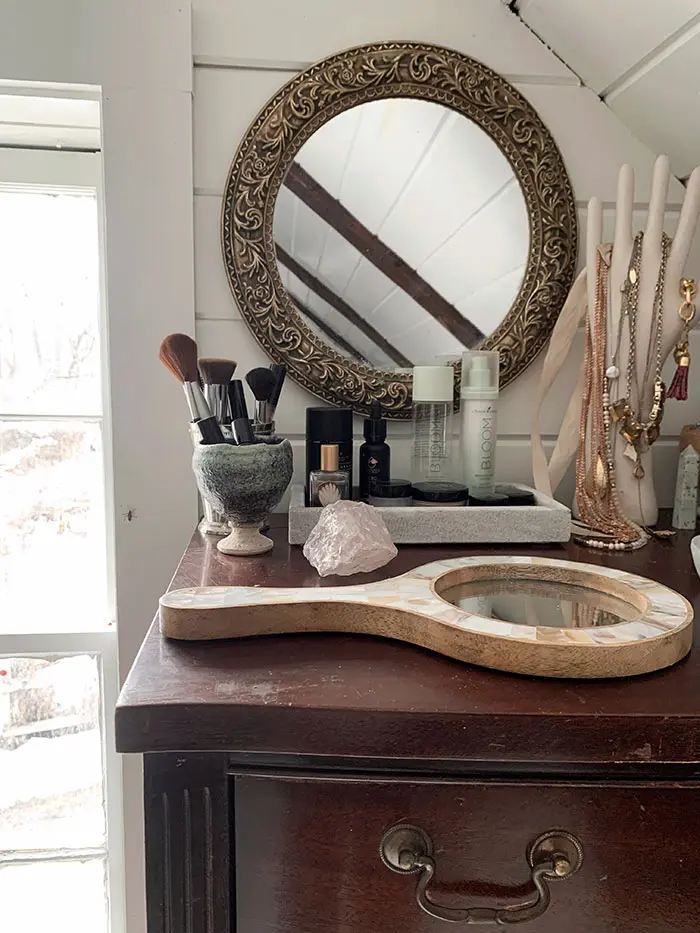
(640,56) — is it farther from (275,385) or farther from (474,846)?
(474,846)

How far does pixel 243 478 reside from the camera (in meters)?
0.62

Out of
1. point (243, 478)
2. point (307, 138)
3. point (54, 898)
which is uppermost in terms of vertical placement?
point (307, 138)

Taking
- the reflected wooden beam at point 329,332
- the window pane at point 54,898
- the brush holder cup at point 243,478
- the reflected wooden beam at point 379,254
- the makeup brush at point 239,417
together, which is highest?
the reflected wooden beam at point 379,254

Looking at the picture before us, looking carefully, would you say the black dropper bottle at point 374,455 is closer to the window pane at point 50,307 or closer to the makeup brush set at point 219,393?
the makeup brush set at point 219,393

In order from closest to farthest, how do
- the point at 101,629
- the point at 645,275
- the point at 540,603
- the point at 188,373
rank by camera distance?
1. the point at 540,603
2. the point at 188,373
3. the point at 645,275
4. the point at 101,629

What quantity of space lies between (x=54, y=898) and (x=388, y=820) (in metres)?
0.89

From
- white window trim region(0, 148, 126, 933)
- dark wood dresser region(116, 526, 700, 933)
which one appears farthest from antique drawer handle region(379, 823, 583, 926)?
white window trim region(0, 148, 126, 933)

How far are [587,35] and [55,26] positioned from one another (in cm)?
60

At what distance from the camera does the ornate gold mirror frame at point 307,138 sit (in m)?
0.82

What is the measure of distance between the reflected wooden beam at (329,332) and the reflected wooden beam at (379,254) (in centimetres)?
9

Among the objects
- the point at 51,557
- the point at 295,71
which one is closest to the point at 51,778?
the point at 51,557

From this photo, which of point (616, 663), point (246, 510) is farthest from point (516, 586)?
point (246, 510)

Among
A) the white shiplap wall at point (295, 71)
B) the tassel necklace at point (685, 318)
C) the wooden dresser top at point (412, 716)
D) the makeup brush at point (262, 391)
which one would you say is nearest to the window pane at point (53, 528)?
the white shiplap wall at point (295, 71)

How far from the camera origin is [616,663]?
1.42 feet
